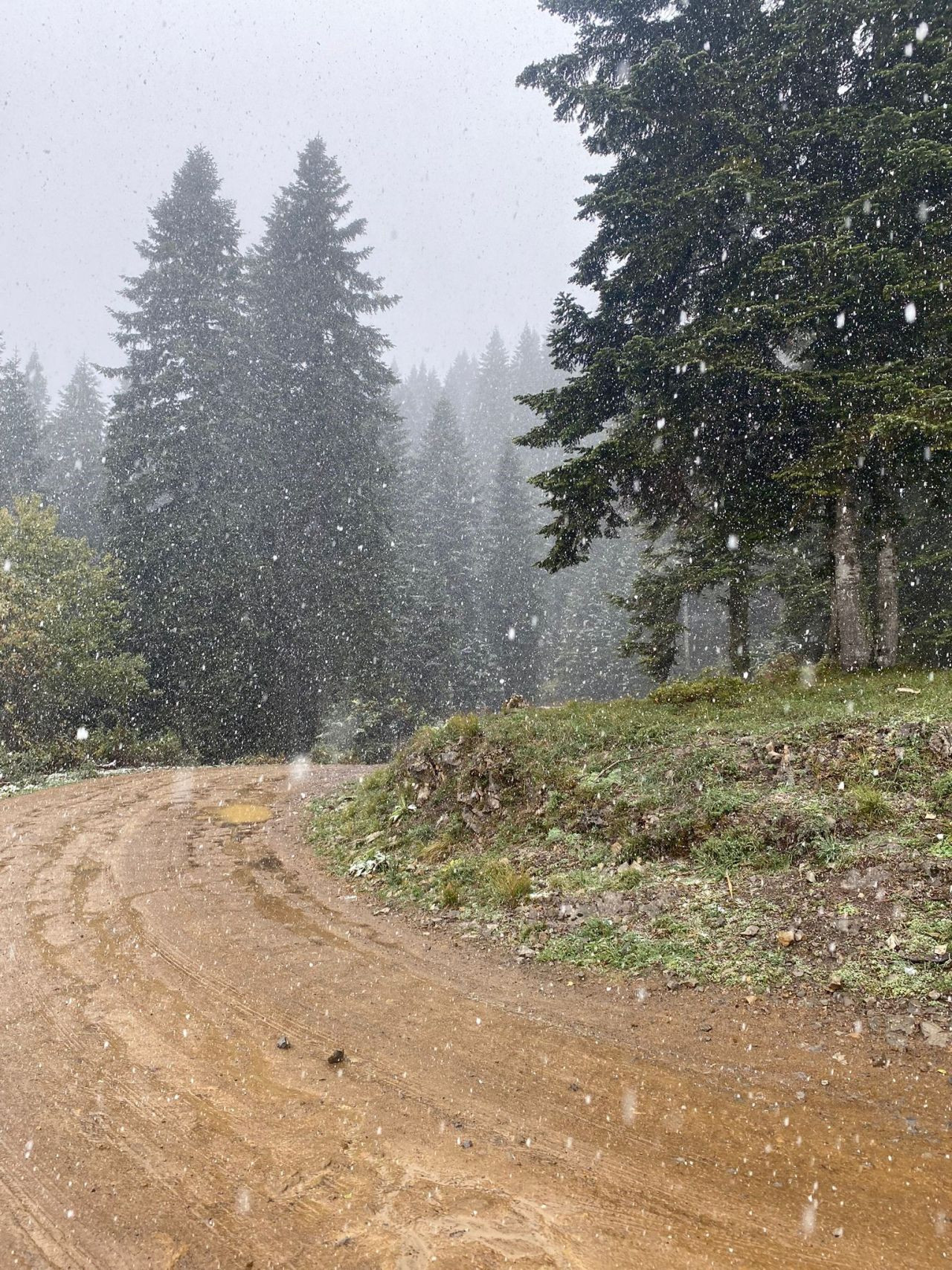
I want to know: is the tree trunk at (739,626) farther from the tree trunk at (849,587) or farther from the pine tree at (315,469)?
the pine tree at (315,469)

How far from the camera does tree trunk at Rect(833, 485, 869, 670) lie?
11.3 metres

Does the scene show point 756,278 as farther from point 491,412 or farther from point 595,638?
point 491,412

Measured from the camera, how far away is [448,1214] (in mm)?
3137

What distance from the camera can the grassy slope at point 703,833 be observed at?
5.50 m

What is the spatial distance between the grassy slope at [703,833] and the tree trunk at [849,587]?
0.73 m

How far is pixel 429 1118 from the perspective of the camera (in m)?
3.86

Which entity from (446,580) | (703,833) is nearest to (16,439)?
(446,580)

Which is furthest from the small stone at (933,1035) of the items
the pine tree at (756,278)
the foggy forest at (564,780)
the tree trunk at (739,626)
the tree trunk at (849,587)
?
the tree trunk at (739,626)

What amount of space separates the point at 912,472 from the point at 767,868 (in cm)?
825

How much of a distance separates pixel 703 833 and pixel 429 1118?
4335 mm

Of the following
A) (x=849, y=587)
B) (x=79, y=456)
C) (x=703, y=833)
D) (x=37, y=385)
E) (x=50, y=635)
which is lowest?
(x=703, y=833)

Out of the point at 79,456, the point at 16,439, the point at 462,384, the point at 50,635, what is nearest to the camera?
the point at 50,635

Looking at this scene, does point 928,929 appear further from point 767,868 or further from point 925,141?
point 925,141

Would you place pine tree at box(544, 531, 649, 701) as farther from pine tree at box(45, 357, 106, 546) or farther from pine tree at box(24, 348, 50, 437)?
pine tree at box(24, 348, 50, 437)
